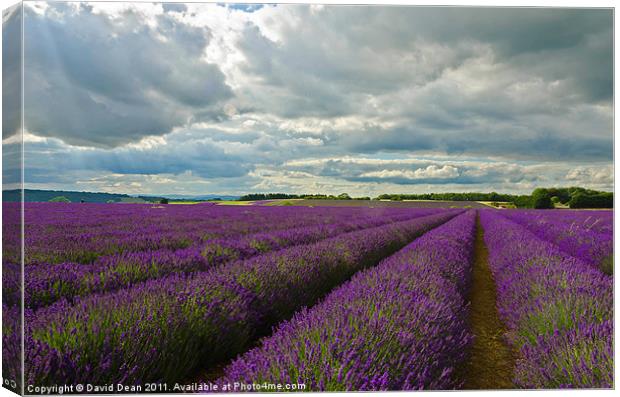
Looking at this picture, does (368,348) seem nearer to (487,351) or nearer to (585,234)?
(487,351)

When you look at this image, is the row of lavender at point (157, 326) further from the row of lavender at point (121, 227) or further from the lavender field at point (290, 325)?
the row of lavender at point (121, 227)

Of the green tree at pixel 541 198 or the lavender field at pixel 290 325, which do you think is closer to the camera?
the lavender field at pixel 290 325

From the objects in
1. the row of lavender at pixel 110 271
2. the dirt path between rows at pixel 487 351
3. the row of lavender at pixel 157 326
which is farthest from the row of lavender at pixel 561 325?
the row of lavender at pixel 110 271

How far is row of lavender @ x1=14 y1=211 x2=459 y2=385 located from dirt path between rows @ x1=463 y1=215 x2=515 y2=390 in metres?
1.54

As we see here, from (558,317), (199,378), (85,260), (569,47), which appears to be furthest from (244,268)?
(569,47)

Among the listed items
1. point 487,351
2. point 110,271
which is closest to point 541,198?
point 487,351

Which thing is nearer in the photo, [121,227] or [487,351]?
[487,351]

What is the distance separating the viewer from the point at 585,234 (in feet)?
16.7

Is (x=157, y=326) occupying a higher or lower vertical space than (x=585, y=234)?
lower

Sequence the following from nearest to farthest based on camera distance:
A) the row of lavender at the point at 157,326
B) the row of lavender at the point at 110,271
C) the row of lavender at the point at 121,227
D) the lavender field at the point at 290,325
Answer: the lavender field at the point at 290,325, the row of lavender at the point at 157,326, the row of lavender at the point at 110,271, the row of lavender at the point at 121,227

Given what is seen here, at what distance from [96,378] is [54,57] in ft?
6.83

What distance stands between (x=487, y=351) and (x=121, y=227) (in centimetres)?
616

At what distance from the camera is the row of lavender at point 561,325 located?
2021 mm

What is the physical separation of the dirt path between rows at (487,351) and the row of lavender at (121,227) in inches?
121
